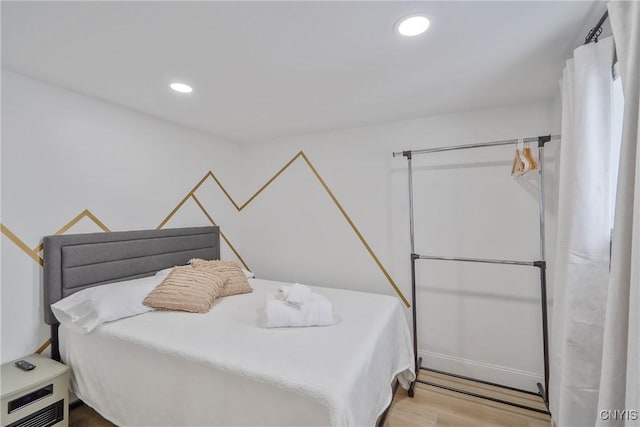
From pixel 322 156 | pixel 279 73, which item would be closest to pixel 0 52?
pixel 279 73

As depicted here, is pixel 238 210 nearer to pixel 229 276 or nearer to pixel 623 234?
pixel 229 276

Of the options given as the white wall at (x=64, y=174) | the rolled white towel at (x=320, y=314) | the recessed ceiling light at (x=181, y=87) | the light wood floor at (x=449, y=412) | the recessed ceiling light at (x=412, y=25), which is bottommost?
the light wood floor at (x=449, y=412)

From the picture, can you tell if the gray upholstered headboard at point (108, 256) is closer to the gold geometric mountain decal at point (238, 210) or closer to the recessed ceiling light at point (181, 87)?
the gold geometric mountain decal at point (238, 210)

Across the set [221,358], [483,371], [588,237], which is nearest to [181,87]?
[221,358]

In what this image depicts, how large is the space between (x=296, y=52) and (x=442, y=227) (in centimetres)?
200

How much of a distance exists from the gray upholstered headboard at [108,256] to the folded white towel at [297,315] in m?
1.45

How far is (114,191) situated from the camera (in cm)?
236

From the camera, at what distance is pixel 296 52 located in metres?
1.58

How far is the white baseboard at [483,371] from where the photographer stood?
7.62ft

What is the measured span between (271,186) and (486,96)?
2.44 meters

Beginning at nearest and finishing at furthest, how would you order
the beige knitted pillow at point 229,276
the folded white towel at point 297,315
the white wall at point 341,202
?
the folded white towel at point 297,315 → the white wall at point 341,202 → the beige knitted pillow at point 229,276

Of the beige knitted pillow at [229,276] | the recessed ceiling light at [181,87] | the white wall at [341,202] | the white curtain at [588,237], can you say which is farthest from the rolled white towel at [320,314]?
the recessed ceiling light at [181,87]

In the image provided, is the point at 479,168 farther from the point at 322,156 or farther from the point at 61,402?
the point at 61,402

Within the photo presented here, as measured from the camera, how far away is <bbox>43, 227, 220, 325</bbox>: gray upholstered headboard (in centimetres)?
194
